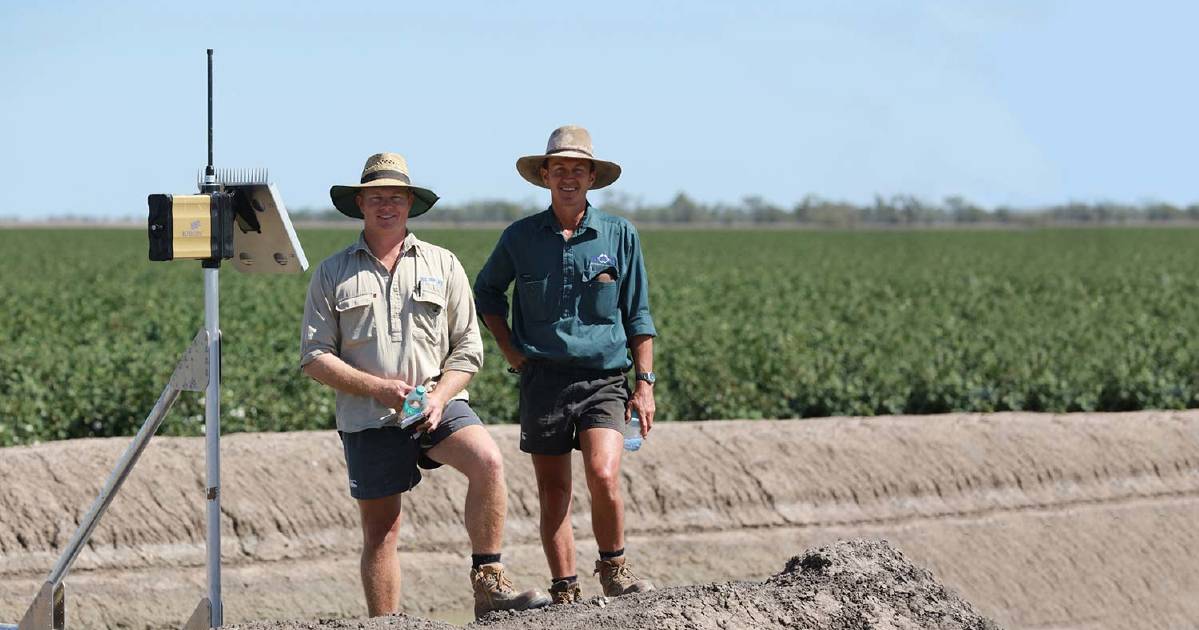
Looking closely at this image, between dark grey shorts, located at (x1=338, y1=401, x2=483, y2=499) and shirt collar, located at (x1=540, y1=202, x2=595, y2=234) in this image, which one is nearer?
dark grey shorts, located at (x1=338, y1=401, x2=483, y2=499)

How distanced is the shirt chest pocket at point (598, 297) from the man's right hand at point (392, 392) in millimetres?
848

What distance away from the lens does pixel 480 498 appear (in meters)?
5.21

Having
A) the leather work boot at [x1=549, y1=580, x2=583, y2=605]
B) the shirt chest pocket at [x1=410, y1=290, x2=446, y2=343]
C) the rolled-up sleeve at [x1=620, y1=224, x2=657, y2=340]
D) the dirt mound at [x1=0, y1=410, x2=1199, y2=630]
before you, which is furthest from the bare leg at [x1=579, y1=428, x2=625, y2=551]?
the dirt mound at [x1=0, y1=410, x2=1199, y2=630]

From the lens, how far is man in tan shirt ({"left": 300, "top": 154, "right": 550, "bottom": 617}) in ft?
17.0

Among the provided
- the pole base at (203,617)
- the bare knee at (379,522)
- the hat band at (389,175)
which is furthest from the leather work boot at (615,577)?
the hat band at (389,175)

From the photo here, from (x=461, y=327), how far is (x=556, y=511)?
35.9 inches

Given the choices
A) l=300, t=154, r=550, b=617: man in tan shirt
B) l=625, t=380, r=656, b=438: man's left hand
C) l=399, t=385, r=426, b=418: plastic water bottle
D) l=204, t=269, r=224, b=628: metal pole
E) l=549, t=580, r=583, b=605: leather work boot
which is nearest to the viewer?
l=204, t=269, r=224, b=628: metal pole

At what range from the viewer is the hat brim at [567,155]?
555 centimetres

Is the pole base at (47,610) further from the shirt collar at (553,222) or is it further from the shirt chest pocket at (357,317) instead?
the shirt collar at (553,222)

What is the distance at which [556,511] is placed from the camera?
5785 millimetres

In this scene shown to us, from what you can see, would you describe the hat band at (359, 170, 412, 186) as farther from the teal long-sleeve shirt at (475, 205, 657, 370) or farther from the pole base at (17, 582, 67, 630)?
the pole base at (17, 582, 67, 630)

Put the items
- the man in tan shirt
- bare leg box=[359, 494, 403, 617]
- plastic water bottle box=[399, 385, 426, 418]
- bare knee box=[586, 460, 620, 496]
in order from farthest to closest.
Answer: bare knee box=[586, 460, 620, 496] → bare leg box=[359, 494, 403, 617] → the man in tan shirt → plastic water bottle box=[399, 385, 426, 418]

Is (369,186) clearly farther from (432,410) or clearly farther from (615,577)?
(615,577)

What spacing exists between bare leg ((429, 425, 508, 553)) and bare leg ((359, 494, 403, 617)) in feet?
0.89
